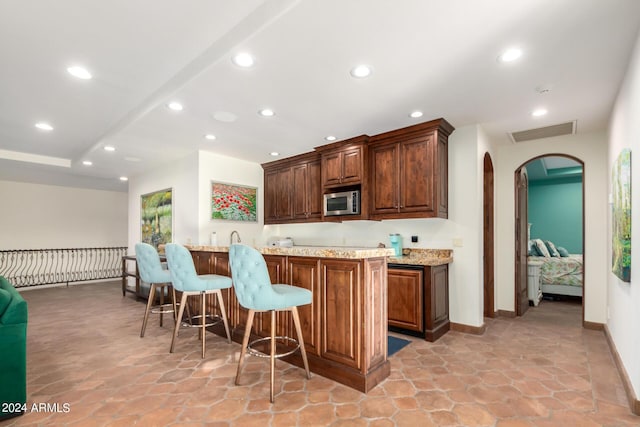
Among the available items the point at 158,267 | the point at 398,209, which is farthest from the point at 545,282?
the point at 158,267

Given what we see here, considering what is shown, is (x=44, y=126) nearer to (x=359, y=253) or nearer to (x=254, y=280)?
(x=254, y=280)

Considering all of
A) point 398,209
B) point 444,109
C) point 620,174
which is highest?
point 444,109

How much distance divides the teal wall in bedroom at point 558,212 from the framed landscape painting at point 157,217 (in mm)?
9315

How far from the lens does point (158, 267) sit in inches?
145

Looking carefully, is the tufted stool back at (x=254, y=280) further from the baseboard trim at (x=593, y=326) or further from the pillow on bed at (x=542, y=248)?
the pillow on bed at (x=542, y=248)

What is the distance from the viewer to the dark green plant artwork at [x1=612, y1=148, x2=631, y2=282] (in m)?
2.34

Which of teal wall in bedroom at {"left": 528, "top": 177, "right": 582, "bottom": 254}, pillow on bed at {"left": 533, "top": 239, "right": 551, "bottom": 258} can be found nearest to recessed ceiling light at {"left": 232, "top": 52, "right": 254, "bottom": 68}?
pillow on bed at {"left": 533, "top": 239, "right": 551, "bottom": 258}

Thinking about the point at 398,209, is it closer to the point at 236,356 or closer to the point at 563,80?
the point at 563,80

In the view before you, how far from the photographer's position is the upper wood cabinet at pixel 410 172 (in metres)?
3.83

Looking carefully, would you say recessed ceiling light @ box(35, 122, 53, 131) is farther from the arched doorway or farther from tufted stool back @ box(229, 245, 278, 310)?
the arched doorway

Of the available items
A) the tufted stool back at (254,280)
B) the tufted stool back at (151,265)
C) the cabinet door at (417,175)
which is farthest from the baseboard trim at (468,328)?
the tufted stool back at (151,265)

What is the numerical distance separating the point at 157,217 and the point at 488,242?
5.85 meters

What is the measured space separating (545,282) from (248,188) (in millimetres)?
5808

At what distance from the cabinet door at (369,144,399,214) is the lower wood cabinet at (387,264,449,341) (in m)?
0.83
